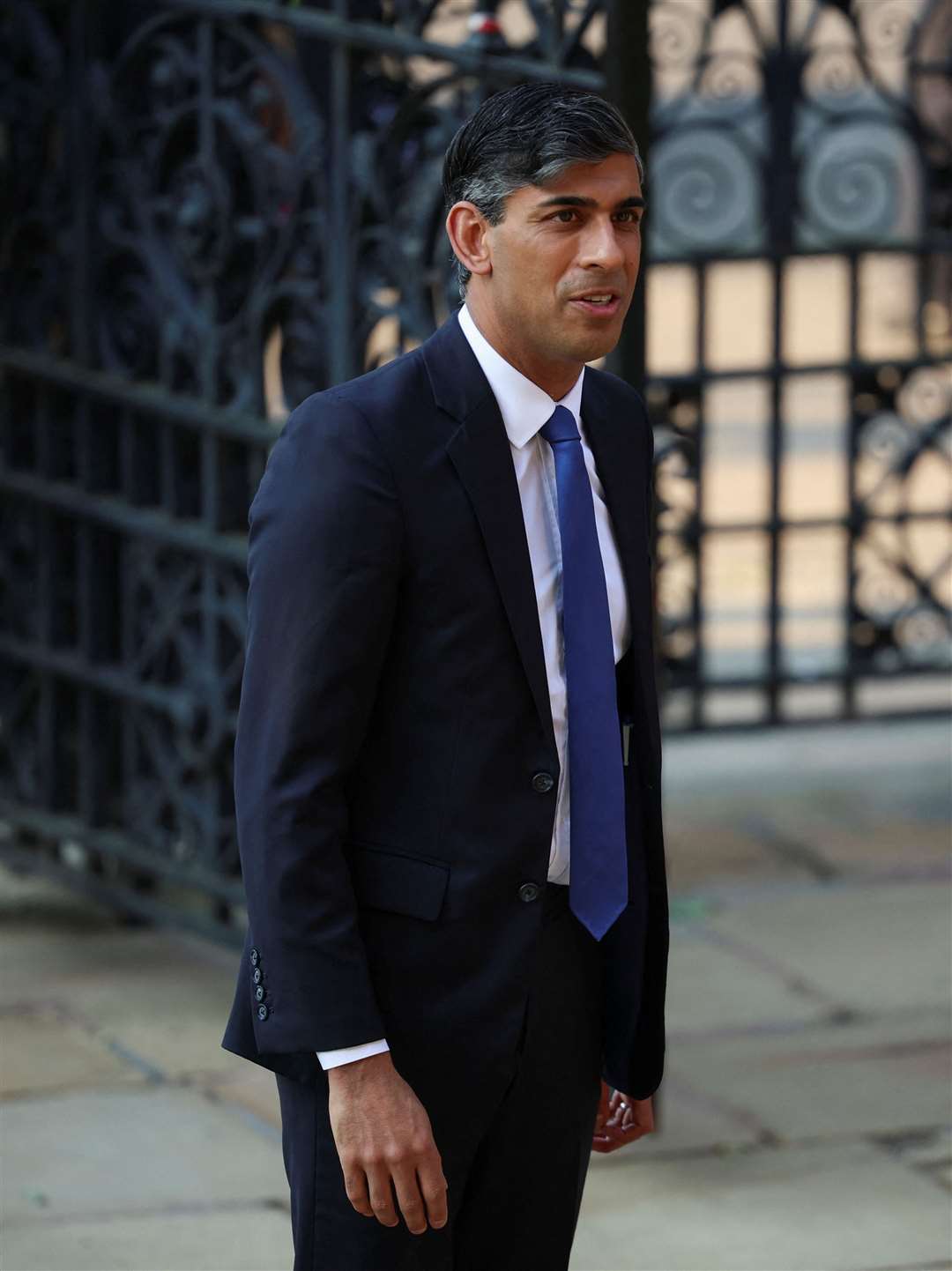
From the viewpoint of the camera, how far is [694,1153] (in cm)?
465

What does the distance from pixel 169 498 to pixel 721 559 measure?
18.5 feet

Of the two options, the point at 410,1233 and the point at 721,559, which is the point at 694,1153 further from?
the point at 721,559

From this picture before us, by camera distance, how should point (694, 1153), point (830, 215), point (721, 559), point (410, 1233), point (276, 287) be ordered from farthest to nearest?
Result: 1. point (721, 559)
2. point (830, 215)
3. point (276, 287)
4. point (694, 1153)
5. point (410, 1233)

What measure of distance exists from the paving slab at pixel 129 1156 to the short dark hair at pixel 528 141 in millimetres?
2494

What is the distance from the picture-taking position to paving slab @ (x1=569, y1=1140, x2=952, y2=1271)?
164 inches

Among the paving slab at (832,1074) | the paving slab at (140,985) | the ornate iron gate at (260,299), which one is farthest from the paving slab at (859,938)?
Result: the paving slab at (140,985)

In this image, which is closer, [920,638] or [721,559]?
[920,638]

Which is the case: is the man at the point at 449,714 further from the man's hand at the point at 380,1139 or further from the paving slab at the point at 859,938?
the paving slab at the point at 859,938

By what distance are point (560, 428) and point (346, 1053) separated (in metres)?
0.78

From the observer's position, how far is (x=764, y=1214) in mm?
4367

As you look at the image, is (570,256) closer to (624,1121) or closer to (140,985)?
(624,1121)

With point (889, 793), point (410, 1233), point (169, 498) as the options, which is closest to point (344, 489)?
point (410, 1233)

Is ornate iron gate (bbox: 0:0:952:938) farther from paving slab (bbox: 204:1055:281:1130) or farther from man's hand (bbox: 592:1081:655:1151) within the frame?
man's hand (bbox: 592:1081:655:1151)

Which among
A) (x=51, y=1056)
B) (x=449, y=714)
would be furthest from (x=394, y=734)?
(x=51, y=1056)
